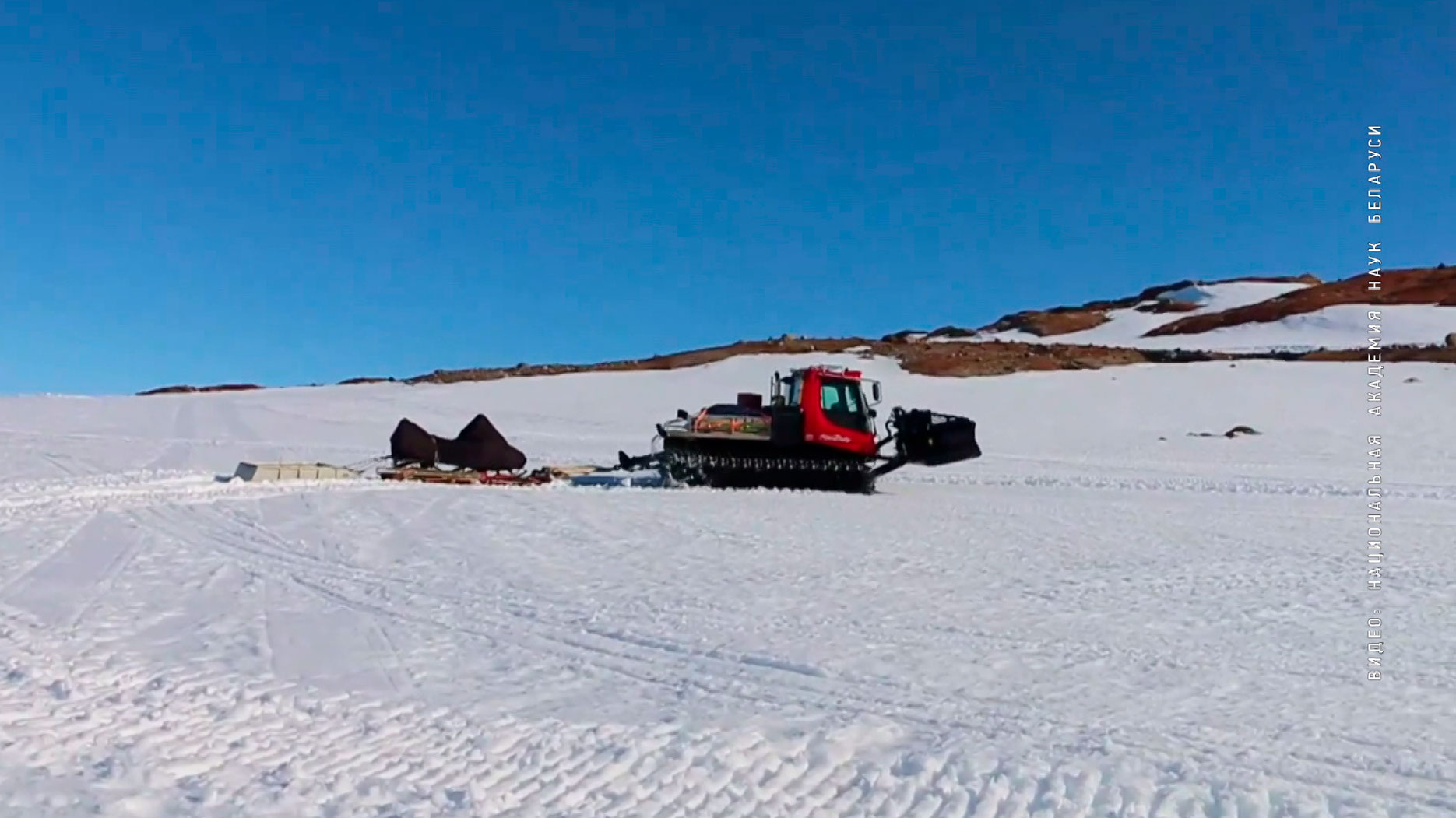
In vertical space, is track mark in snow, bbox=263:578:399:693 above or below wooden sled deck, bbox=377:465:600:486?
below

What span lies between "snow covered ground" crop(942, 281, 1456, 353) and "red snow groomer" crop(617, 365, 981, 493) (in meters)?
27.9

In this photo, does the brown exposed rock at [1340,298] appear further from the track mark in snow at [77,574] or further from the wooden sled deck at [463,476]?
the track mark in snow at [77,574]

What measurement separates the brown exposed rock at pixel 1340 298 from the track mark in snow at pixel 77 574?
147ft

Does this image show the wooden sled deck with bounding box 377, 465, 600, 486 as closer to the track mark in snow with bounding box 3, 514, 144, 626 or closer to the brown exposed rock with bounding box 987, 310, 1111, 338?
the track mark in snow with bounding box 3, 514, 144, 626

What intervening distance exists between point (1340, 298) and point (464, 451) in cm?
4488

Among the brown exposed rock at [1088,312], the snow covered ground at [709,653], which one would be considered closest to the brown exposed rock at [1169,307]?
the brown exposed rock at [1088,312]

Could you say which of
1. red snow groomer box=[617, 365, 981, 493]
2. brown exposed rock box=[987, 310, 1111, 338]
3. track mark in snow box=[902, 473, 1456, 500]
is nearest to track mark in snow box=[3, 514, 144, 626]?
red snow groomer box=[617, 365, 981, 493]

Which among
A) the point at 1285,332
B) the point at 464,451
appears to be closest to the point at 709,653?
the point at 464,451

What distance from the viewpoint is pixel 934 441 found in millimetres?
15859

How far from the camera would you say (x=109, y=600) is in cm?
751

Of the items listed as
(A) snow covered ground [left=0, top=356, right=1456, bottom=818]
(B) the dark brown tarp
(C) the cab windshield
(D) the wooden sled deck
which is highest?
(C) the cab windshield

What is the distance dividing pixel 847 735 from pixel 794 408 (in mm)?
10874

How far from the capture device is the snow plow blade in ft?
52.0

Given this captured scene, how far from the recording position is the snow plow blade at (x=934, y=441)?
52.0 feet
